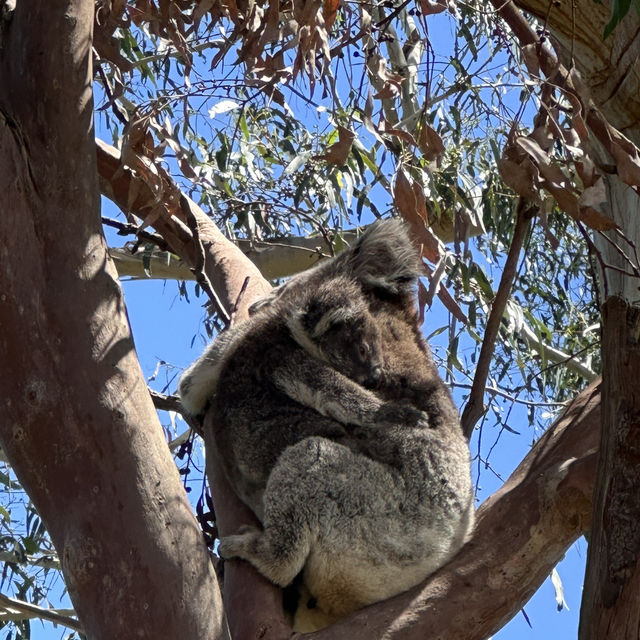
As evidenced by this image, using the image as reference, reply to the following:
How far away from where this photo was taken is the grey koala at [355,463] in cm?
236

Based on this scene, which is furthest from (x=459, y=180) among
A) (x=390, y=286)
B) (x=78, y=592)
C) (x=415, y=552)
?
(x=78, y=592)

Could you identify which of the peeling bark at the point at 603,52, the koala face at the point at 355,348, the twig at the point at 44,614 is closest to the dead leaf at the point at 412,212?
the koala face at the point at 355,348

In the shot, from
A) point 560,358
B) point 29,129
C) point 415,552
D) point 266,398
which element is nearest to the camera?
point 29,129

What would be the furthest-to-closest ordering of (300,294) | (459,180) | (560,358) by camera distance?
(560,358) → (459,180) → (300,294)

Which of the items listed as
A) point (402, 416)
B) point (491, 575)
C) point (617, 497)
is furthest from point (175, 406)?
point (617, 497)

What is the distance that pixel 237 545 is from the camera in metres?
2.30

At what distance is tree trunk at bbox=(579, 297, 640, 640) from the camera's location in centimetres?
169

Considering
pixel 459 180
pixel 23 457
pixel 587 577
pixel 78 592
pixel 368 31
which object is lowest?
pixel 587 577

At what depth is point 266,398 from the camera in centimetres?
270

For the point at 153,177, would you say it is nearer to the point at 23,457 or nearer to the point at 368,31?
the point at 368,31

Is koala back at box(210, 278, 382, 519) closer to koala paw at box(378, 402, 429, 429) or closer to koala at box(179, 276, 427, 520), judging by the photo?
koala at box(179, 276, 427, 520)

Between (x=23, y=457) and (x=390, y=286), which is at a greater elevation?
(x=390, y=286)

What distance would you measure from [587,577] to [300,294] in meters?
1.41

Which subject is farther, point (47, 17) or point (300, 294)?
point (300, 294)
